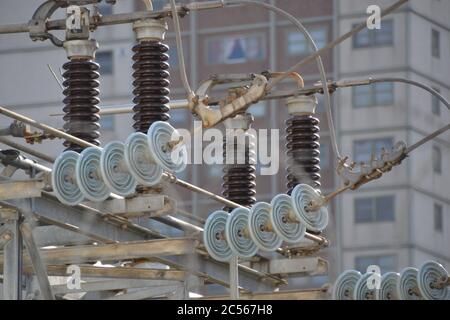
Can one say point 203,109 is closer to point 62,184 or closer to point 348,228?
point 62,184

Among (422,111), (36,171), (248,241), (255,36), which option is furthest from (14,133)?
(255,36)

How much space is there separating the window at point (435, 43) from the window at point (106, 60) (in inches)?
348

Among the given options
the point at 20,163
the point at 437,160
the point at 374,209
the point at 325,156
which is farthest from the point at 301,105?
the point at 325,156

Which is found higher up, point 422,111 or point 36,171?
point 422,111

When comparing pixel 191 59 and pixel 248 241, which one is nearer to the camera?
pixel 248 241

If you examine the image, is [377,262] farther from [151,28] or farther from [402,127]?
[151,28]

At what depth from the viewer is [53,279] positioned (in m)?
27.8

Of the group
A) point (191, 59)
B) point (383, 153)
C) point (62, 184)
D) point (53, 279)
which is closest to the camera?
point (62, 184)

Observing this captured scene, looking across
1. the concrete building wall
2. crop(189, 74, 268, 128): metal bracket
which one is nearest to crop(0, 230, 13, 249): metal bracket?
crop(189, 74, 268, 128): metal bracket

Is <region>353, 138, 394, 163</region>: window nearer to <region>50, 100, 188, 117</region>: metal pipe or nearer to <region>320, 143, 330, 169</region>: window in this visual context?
<region>320, 143, 330, 169</region>: window

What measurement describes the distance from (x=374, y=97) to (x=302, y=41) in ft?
8.45

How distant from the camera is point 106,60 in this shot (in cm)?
6197

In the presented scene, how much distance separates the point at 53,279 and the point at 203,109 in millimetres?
5169

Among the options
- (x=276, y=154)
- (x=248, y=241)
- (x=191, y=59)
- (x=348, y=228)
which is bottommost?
(x=248, y=241)
